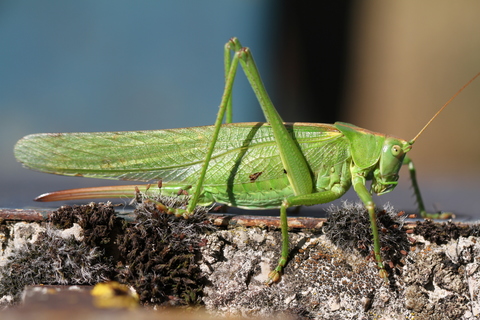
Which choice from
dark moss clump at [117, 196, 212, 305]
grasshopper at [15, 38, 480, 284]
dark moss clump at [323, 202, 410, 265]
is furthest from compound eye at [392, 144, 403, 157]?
dark moss clump at [117, 196, 212, 305]

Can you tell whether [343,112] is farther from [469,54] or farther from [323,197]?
[323,197]

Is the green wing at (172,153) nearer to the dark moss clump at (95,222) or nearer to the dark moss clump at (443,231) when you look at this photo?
the dark moss clump at (95,222)

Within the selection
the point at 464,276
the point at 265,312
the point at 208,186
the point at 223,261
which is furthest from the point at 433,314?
the point at 208,186

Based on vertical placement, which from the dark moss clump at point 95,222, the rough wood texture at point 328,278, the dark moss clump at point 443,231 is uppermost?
the dark moss clump at point 95,222

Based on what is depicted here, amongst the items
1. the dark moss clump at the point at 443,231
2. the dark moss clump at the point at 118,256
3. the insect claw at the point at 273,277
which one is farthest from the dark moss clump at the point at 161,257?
the dark moss clump at the point at 443,231

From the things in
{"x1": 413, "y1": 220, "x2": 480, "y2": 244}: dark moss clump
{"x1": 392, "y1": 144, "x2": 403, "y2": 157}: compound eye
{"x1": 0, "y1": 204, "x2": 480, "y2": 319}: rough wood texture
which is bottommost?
{"x1": 0, "y1": 204, "x2": 480, "y2": 319}: rough wood texture

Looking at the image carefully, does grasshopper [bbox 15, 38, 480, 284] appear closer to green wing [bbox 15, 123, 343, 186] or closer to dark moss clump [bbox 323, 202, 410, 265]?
green wing [bbox 15, 123, 343, 186]
